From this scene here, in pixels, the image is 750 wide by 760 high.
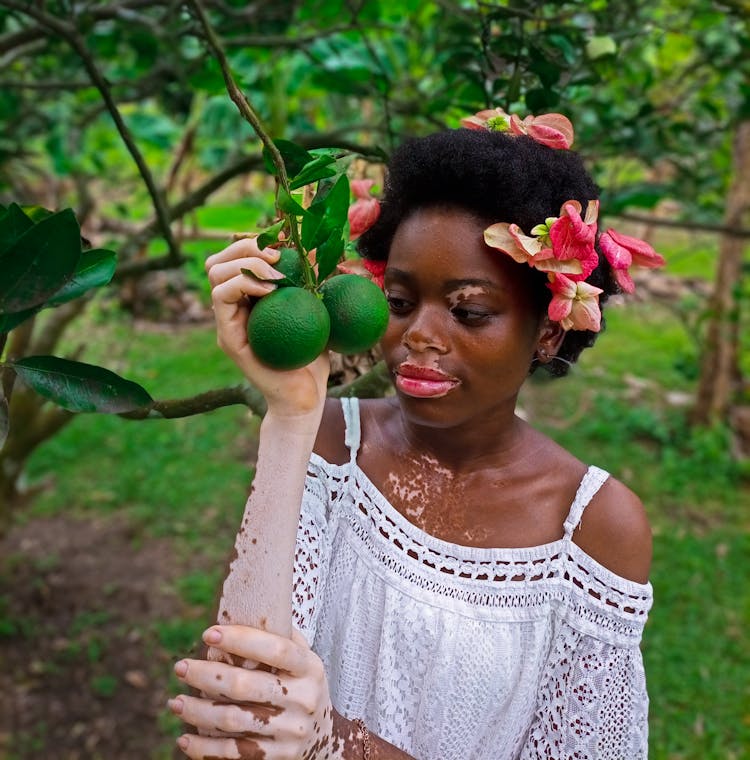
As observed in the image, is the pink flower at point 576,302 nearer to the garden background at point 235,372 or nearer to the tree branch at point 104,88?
the garden background at point 235,372

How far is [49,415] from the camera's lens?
7.36 ft

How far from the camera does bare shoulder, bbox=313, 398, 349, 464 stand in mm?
1379

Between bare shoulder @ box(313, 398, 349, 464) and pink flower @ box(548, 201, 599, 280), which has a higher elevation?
pink flower @ box(548, 201, 599, 280)

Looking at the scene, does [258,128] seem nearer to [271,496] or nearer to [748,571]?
[271,496]

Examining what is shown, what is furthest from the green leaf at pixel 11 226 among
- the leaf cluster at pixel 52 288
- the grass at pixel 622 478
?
the grass at pixel 622 478

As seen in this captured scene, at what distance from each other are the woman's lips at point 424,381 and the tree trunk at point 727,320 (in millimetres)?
3966

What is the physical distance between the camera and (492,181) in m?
1.12

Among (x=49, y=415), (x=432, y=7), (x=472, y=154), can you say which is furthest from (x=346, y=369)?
(x=432, y=7)

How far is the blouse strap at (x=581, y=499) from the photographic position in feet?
4.24

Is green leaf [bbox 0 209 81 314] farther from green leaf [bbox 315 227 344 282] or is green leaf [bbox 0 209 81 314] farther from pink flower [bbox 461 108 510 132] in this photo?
pink flower [bbox 461 108 510 132]

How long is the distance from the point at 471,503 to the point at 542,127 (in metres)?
0.63

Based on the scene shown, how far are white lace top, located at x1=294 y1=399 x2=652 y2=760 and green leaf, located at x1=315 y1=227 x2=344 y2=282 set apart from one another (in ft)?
1.90

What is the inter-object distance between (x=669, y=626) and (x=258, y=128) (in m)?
3.21

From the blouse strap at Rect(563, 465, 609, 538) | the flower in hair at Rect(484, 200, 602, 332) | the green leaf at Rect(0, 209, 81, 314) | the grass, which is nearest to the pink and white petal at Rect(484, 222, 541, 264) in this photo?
the flower in hair at Rect(484, 200, 602, 332)
